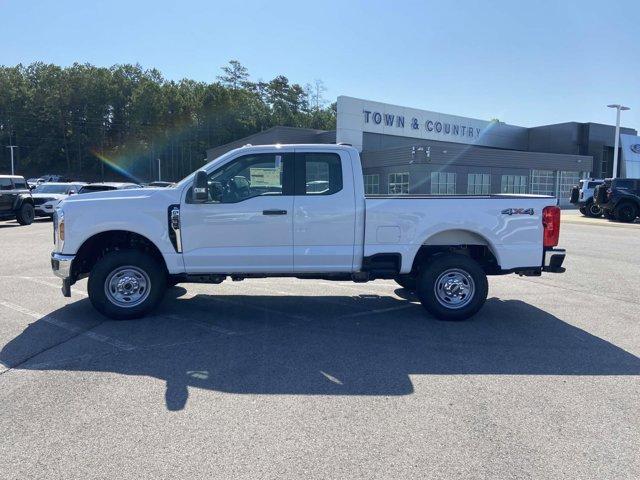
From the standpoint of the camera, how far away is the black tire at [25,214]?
20.5 m

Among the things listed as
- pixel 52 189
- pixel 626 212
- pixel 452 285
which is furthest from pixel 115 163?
pixel 452 285

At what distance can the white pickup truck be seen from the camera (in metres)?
6.46

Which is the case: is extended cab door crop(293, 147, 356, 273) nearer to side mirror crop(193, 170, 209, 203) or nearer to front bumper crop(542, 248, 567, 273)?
side mirror crop(193, 170, 209, 203)

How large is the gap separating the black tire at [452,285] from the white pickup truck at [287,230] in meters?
0.01

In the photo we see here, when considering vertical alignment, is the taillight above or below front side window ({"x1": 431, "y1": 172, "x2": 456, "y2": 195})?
below

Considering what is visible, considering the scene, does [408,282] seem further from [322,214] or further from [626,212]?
[626,212]

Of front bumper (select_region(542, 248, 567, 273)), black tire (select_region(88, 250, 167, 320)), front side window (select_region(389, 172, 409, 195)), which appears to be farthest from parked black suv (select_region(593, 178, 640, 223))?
black tire (select_region(88, 250, 167, 320))

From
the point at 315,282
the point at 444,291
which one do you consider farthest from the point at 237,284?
the point at 444,291

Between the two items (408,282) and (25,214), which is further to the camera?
(25,214)

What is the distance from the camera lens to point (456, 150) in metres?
43.5

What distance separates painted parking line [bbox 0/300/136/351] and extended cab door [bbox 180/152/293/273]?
1226 millimetres

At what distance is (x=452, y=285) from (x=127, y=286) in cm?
414

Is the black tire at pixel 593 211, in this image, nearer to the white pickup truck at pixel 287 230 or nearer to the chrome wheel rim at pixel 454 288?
the white pickup truck at pixel 287 230

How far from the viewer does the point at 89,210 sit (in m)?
6.47
